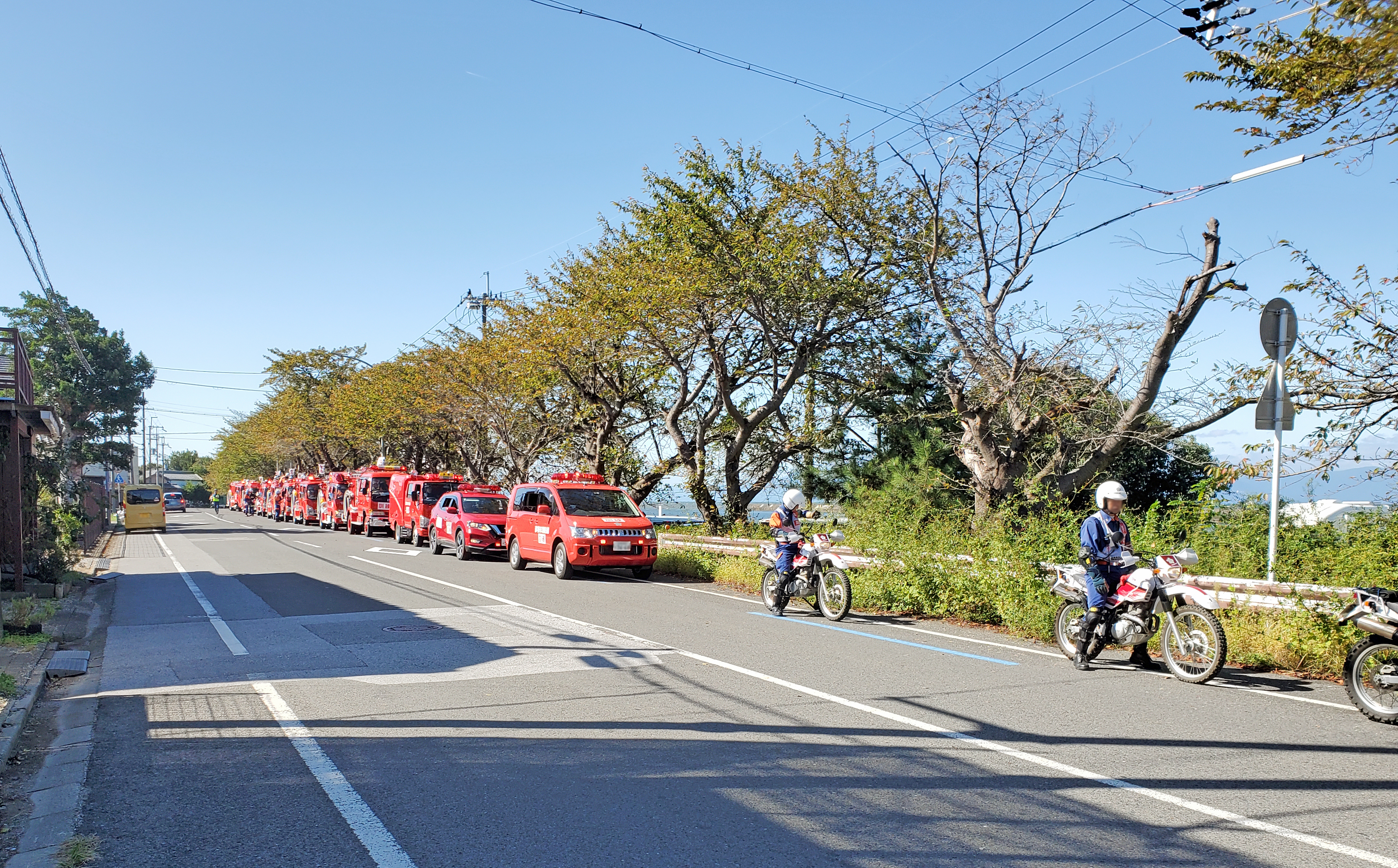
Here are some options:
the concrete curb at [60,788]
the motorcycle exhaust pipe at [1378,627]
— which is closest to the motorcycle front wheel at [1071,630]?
the motorcycle exhaust pipe at [1378,627]

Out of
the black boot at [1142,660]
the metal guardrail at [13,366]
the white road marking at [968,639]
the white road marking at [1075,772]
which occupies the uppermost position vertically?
the metal guardrail at [13,366]

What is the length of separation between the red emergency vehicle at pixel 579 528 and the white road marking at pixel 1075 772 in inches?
327

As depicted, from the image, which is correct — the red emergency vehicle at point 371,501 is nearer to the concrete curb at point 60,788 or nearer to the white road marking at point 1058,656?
the white road marking at point 1058,656

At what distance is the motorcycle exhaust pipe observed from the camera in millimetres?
6746

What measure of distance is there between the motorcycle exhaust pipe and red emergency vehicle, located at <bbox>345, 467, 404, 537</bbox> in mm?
32213

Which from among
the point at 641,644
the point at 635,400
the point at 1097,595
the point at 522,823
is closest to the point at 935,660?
the point at 1097,595

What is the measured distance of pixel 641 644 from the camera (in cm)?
1021

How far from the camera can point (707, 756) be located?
5902 mm

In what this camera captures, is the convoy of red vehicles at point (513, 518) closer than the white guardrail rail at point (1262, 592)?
No

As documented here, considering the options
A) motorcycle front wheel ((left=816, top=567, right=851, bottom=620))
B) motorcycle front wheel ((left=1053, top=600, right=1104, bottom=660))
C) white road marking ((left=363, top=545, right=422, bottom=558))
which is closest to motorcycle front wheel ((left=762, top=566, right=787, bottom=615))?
motorcycle front wheel ((left=816, top=567, right=851, bottom=620))

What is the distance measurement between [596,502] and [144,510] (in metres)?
32.4

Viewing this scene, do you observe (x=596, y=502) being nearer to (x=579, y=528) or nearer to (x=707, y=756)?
(x=579, y=528)

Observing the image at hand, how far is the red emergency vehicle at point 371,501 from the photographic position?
36562 millimetres

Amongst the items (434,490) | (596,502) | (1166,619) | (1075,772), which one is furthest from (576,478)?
(1075,772)
